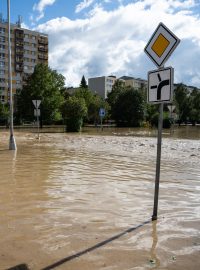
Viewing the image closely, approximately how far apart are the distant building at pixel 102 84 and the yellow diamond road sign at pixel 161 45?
496 ft

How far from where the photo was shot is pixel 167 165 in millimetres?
14953

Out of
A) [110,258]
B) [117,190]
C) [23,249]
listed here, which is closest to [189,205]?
[117,190]

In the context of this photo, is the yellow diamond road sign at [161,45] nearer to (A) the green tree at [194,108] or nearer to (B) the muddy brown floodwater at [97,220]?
(B) the muddy brown floodwater at [97,220]

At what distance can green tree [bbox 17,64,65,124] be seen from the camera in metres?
66.6

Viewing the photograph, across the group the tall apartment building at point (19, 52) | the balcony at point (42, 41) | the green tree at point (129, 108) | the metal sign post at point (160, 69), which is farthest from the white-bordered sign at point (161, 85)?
the balcony at point (42, 41)

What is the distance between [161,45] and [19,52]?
125 m

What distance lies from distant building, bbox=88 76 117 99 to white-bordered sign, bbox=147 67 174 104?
497ft

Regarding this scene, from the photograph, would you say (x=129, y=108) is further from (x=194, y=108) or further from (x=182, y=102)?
(x=194, y=108)

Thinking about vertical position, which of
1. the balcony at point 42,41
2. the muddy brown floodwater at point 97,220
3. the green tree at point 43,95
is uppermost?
the balcony at point 42,41

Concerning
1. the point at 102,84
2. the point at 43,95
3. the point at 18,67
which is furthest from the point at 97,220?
the point at 102,84

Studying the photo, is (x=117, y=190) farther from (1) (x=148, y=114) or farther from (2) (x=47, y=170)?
(1) (x=148, y=114)

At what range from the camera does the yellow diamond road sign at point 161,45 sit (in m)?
6.61

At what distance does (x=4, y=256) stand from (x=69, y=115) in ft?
150

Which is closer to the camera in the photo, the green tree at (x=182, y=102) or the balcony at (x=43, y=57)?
the green tree at (x=182, y=102)
